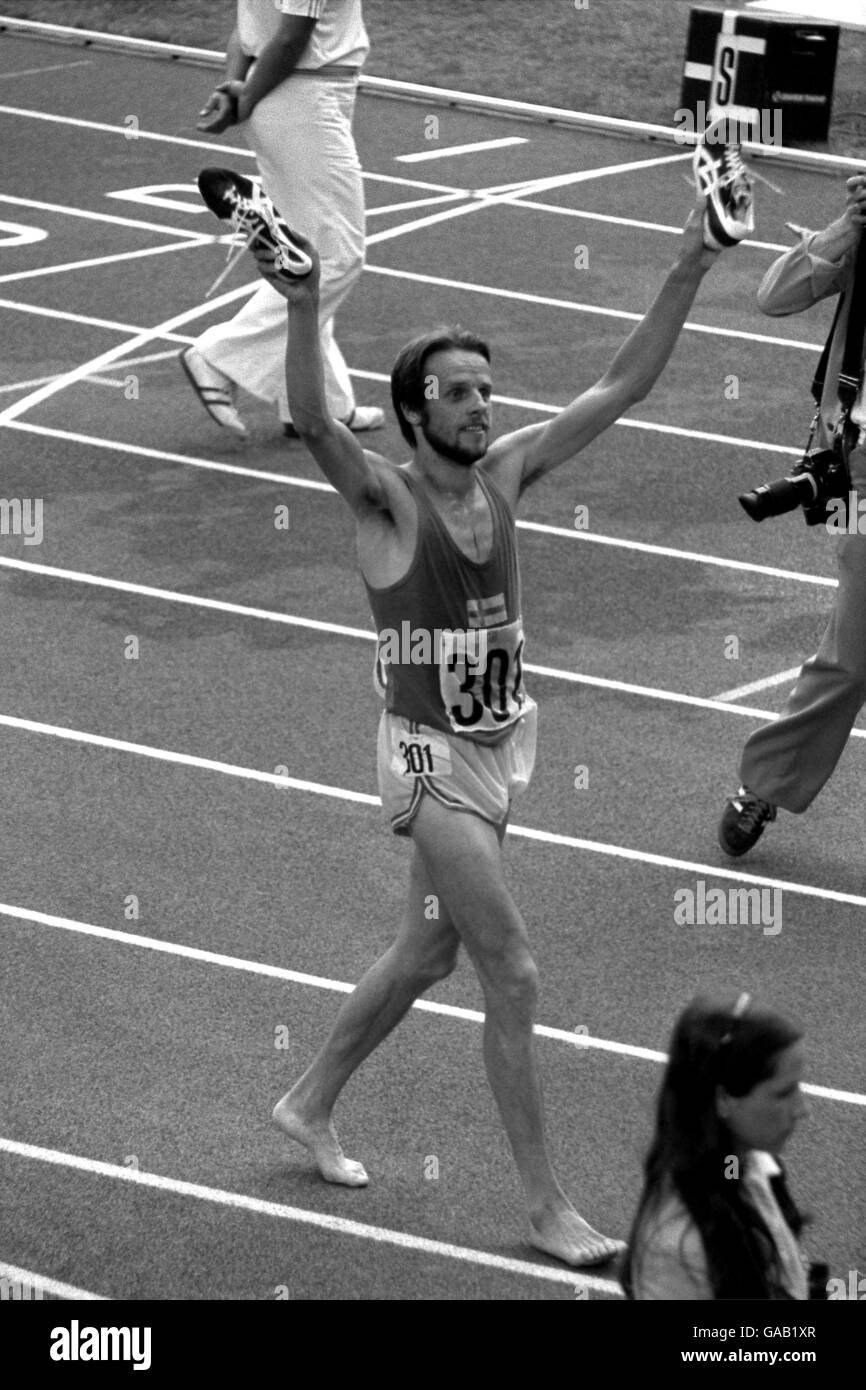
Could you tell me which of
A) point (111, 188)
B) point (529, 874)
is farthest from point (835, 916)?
point (111, 188)

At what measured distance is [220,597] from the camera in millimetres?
9758

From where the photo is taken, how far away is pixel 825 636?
24.2ft

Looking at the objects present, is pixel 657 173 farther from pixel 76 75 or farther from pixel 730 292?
pixel 76 75

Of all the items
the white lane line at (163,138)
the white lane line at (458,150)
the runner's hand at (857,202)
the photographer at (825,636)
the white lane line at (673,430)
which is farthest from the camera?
the white lane line at (458,150)

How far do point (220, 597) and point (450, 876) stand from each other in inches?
179

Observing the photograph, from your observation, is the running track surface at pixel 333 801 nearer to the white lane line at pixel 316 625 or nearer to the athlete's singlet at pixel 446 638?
the white lane line at pixel 316 625

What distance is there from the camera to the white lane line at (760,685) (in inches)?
352

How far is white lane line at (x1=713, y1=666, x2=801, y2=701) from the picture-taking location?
8.93m

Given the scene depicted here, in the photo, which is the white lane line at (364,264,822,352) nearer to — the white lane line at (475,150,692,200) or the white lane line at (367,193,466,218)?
the white lane line at (367,193,466,218)

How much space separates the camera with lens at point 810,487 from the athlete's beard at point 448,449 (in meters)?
1.86

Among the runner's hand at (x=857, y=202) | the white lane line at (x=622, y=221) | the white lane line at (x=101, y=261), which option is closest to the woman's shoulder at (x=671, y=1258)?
the runner's hand at (x=857, y=202)

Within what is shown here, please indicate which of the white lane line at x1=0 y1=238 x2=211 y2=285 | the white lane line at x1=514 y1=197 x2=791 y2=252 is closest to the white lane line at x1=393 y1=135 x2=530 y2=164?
the white lane line at x1=514 y1=197 x2=791 y2=252

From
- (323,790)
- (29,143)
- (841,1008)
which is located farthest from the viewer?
(29,143)
